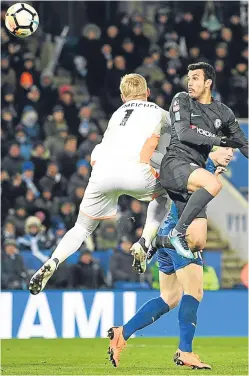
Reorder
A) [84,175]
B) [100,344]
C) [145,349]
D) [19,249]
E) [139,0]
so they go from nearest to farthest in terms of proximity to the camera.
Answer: [145,349] → [100,344] → [19,249] → [84,175] → [139,0]

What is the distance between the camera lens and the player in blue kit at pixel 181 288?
31.8 feet

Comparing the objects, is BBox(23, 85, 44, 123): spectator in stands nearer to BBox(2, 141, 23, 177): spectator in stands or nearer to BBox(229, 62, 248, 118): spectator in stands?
BBox(2, 141, 23, 177): spectator in stands

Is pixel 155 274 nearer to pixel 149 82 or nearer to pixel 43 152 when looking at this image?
pixel 43 152

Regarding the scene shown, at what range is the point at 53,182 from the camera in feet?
59.8

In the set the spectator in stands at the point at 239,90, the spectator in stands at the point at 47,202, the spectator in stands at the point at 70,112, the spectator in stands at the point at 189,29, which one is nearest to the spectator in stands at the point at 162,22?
the spectator in stands at the point at 189,29

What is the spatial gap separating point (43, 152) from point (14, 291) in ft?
12.9

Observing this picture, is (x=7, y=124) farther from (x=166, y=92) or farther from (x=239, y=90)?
(x=239, y=90)

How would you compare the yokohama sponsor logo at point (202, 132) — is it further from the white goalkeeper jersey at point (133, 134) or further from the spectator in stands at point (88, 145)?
the spectator in stands at point (88, 145)

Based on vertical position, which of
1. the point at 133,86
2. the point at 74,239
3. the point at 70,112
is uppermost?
the point at 133,86


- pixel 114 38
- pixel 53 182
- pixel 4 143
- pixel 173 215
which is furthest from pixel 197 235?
pixel 114 38

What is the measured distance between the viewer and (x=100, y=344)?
14.1 m

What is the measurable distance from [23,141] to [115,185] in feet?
29.4

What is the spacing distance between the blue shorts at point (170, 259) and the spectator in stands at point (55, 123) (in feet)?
29.6

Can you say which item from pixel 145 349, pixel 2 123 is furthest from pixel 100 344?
pixel 2 123
